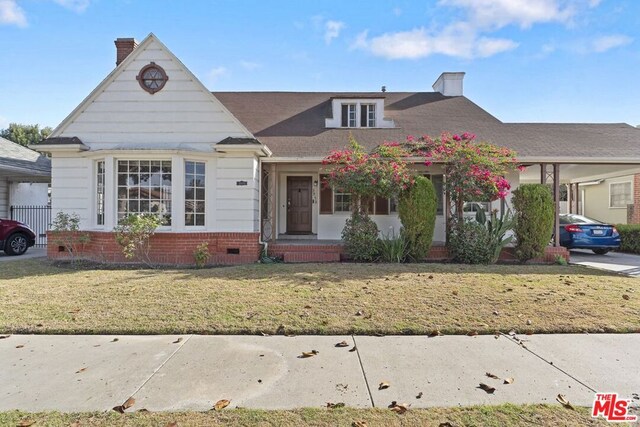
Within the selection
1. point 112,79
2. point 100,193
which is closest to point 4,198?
point 100,193

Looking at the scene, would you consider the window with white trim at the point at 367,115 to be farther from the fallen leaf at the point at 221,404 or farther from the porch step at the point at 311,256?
the fallen leaf at the point at 221,404

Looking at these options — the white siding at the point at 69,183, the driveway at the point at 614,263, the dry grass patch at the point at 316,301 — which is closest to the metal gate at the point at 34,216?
the white siding at the point at 69,183

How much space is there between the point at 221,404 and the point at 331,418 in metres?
0.90

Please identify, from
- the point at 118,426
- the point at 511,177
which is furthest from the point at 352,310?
the point at 511,177

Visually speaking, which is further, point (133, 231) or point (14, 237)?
point (14, 237)

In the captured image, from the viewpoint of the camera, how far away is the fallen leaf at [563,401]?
306 centimetres

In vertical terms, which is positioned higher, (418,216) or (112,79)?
(112,79)

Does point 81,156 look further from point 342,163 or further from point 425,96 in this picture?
point 425,96

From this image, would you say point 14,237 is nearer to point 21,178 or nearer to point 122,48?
point 21,178

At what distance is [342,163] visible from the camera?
33.1 ft

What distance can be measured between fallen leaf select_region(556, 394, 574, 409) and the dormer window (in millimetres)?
10909

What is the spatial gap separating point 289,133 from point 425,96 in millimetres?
6705

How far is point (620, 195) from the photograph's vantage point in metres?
18.1

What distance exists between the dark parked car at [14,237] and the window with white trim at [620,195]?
24.1m
